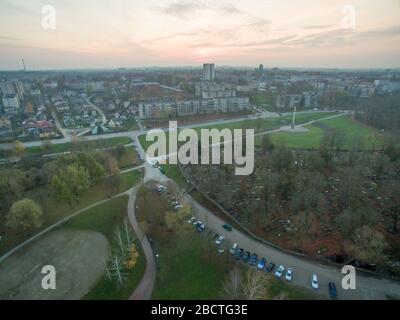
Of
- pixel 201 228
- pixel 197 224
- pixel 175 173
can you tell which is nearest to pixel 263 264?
pixel 201 228

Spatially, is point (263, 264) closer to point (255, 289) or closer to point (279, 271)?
point (279, 271)

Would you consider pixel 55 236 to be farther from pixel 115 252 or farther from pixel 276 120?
pixel 276 120

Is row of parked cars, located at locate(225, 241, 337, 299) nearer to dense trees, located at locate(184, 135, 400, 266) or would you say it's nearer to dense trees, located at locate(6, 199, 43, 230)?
dense trees, located at locate(184, 135, 400, 266)

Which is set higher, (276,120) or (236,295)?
(276,120)

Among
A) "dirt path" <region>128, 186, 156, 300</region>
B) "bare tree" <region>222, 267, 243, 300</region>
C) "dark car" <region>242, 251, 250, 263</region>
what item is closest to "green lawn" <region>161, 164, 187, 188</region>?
"dirt path" <region>128, 186, 156, 300</region>

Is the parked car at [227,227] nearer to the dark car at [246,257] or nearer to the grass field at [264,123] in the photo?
the dark car at [246,257]
